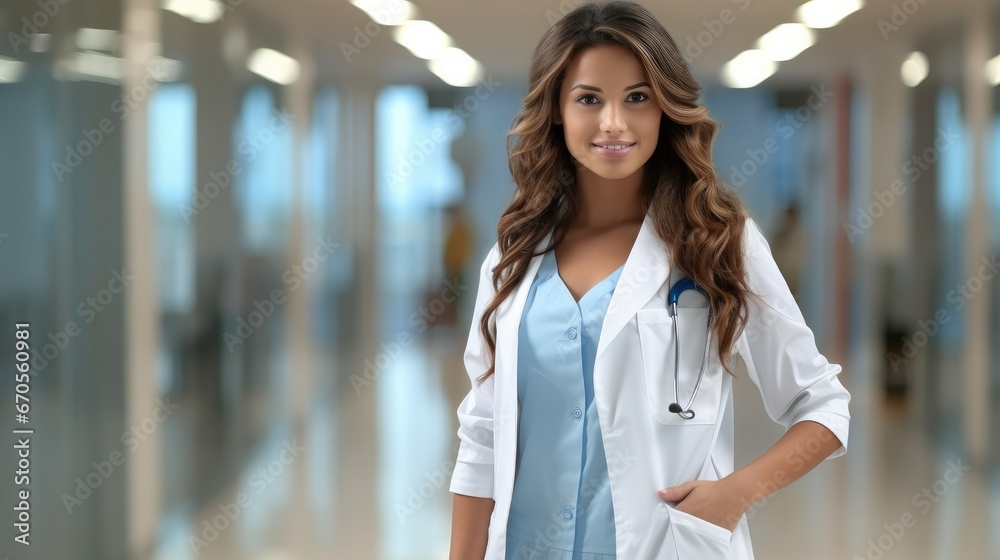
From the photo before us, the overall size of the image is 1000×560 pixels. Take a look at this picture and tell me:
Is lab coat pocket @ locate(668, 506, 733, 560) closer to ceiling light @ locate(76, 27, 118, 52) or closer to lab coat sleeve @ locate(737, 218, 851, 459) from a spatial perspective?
lab coat sleeve @ locate(737, 218, 851, 459)

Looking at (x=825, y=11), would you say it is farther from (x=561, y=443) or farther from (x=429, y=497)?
(x=561, y=443)


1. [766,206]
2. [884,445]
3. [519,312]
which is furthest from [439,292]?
[519,312]

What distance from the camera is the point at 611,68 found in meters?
1.24

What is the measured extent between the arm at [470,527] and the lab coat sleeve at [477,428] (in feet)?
0.06

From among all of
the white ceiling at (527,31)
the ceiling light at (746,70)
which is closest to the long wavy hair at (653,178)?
the white ceiling at (527,31)

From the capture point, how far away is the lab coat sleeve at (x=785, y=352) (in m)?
1.23

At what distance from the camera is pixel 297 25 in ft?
20.1

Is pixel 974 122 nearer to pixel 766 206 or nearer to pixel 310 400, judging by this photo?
pixel 766 206

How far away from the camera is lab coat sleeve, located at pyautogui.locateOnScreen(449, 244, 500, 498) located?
54.0 inches

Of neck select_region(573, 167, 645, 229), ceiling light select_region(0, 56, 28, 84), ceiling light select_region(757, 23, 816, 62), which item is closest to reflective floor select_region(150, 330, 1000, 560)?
ceiling light select_region(0, 56, 28, 84)

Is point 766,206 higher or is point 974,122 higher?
point 974,122

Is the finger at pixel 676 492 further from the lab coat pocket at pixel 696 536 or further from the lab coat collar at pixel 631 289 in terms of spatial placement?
the lab coat collar at pixel 631 289

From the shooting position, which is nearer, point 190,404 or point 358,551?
point 358,551

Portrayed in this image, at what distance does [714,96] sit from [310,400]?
3745mm
